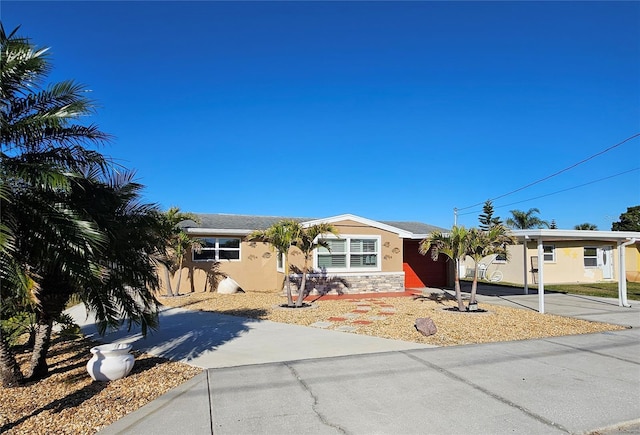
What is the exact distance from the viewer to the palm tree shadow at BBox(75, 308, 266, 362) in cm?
763

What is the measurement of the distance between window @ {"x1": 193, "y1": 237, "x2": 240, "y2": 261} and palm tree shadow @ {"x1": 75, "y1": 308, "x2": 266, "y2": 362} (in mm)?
5695

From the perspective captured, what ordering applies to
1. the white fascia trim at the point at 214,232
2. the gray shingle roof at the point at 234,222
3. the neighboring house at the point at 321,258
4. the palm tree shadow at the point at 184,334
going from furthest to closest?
the gray shingle roof at the point at 234,222, the white fascia trim at the point at 214,232, the neighboring house at the point at 321,258, the palm tree shadow at the point at 184,334

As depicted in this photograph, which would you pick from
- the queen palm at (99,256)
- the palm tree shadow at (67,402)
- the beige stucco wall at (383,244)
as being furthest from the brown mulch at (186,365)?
the beige stucco wall at (383,244)

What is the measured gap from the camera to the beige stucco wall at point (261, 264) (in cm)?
1644

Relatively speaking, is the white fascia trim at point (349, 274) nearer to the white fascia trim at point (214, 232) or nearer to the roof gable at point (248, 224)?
the roof gable at point (248, 224)

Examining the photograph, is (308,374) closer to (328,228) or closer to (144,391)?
(144,391)

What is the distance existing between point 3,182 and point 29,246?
840 mm

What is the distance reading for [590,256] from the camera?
82.1 feet

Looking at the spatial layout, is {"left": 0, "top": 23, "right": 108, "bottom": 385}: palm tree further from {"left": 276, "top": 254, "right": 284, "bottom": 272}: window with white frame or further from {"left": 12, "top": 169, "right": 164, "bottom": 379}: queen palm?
{"left": 276, "top": 254, "right": 284, "bottom": 272}: window with white frame

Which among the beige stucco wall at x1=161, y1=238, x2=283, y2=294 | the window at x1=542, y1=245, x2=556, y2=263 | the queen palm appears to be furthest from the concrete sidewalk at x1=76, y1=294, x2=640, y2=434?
the window at x1=542, y1=245, x2=556, y2=263

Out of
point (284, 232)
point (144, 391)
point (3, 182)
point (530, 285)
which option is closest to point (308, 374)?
point (144, 391)

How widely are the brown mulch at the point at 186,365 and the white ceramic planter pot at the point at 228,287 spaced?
15.9 inches

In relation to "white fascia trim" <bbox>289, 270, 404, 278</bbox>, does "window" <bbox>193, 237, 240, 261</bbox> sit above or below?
above

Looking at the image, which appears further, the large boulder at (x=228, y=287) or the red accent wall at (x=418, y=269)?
the red accent wall at (x=418, y=269)
